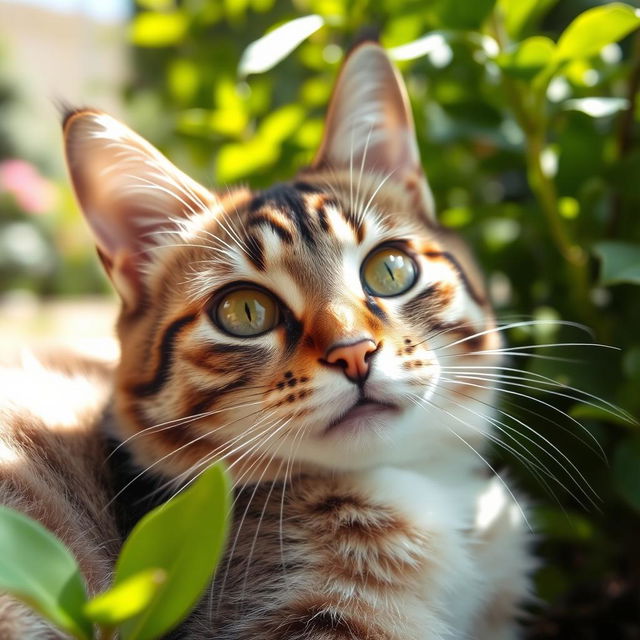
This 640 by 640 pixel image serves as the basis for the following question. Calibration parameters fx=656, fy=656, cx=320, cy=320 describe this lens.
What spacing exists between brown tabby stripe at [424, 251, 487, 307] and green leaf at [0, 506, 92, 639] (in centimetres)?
63

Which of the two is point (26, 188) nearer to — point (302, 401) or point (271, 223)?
point (271, 223)

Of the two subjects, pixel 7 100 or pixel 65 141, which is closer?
pixel 65 141

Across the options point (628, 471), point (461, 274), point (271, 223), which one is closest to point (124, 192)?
point (271, 223)

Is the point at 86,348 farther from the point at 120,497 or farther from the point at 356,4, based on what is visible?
the point at 356,4

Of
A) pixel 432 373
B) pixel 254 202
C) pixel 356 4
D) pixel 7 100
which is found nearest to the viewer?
pixel 432 373

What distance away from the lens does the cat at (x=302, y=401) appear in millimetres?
748

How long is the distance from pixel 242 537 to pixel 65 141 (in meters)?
0.56

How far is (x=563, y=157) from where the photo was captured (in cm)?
103

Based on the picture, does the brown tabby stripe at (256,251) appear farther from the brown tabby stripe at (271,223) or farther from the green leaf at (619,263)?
the green leaf at (619,263)

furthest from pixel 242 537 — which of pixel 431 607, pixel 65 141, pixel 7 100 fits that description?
pixel 7 100

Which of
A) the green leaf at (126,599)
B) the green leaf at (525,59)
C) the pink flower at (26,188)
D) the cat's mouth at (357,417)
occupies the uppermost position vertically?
the pink flower at (26,188)

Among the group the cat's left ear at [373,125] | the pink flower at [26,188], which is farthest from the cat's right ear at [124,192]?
the pink flower at [26,188]

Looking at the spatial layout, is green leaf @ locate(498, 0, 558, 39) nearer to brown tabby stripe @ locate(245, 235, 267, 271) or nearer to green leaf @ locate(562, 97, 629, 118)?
green leaf @ locate(562, 97, 629, 118)

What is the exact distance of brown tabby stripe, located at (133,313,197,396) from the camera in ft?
2.80
